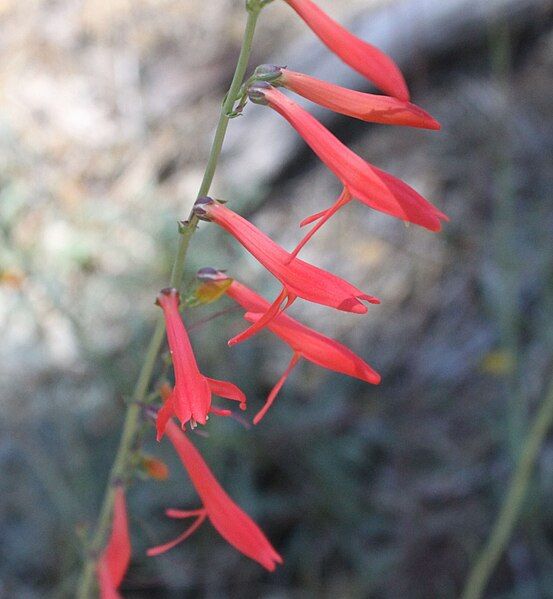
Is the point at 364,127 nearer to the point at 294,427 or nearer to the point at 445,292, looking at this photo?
the point at 445,292

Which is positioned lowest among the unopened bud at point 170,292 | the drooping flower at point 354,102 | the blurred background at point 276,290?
the blurred background at point 276,290

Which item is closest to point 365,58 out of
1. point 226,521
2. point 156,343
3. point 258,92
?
point 258,92

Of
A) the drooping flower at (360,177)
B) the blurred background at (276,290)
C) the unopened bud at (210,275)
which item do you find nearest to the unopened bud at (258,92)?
the drooping flower at (360,177)

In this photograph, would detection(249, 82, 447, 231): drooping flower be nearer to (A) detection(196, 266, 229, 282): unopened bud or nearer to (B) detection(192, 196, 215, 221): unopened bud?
(B) detection(192, 196, 215, 221): unopened bud

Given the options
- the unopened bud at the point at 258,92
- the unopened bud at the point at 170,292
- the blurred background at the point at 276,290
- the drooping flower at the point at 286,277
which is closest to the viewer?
the drooping flower at the point at 286,277

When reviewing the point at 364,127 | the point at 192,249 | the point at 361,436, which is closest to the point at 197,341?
the point at 192,249

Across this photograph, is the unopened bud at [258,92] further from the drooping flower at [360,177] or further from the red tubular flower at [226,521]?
the red tubular flower at [226,521]
